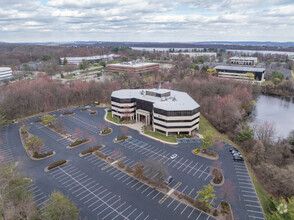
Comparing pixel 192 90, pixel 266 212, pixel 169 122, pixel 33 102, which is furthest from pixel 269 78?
pixel 33 102

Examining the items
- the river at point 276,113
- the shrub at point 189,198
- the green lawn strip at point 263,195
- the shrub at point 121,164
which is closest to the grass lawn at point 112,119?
the shrub at point 121,164

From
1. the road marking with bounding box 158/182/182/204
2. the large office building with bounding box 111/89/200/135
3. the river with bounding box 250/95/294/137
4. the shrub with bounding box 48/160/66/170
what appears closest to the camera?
the road marking with bounding box 158/182/182/204

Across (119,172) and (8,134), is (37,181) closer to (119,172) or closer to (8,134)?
(119,172)

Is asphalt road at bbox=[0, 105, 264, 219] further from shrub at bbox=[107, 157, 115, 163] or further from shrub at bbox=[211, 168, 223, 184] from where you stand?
shrub at bbox=[107, 157, 115, 163]

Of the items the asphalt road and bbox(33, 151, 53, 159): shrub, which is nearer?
the asphalt road

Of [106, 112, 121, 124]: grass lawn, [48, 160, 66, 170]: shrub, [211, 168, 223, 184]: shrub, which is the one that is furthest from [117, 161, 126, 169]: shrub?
[106, 112, 121, 124]: grass lawn

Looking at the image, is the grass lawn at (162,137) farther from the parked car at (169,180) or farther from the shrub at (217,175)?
the parked car at (169,180)

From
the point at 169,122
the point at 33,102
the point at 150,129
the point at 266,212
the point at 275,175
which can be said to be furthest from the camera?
the point at 33,102
